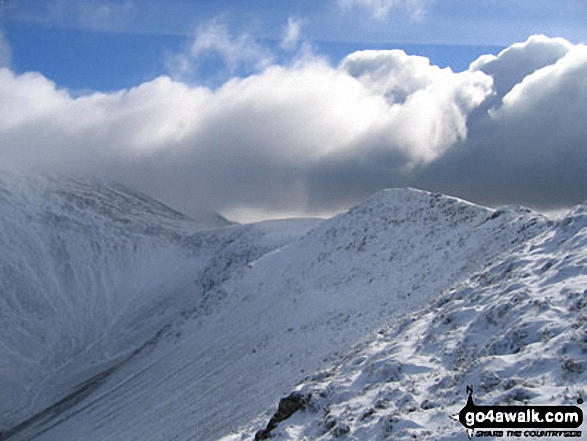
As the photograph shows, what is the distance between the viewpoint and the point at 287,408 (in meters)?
14.6

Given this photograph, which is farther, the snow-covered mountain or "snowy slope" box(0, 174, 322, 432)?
"snowy slope" box(0, 174, 322, 432)

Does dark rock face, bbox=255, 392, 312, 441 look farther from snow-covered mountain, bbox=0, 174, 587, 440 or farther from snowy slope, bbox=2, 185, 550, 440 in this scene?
snowy slope, bbox=2, 185, 550, 440

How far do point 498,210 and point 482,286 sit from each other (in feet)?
71.1

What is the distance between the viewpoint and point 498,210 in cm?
3791

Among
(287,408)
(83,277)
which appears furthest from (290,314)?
(83,277)

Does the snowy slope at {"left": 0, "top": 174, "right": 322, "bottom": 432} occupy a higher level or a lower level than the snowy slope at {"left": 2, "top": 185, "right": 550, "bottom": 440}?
higher

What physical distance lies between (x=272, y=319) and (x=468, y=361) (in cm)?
2714

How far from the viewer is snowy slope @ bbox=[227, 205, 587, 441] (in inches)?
432

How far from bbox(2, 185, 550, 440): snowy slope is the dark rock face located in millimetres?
11567

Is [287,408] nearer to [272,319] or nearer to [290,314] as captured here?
[290,314]

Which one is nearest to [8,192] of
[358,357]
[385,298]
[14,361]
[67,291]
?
[67,291]

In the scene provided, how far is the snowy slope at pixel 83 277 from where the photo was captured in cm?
8444

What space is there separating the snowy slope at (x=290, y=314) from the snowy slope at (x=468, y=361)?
32.3ft

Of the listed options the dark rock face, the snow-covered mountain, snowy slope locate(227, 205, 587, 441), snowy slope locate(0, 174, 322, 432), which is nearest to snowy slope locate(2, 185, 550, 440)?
the snow-covered mountain
